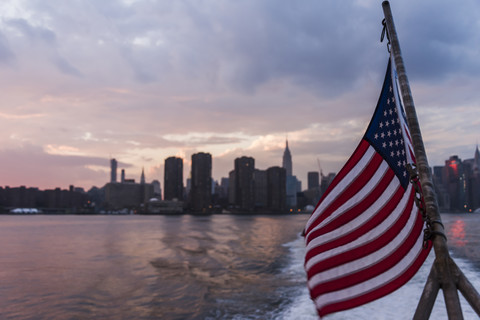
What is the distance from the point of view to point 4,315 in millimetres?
17672

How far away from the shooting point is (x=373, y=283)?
546cm

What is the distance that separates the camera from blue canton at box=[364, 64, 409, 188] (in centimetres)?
564

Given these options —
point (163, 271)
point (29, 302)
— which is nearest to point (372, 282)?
point (29, 302)

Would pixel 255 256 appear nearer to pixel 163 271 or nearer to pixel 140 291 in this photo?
pixel 163 271

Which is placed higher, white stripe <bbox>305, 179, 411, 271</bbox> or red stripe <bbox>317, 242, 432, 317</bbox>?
→ white stripe <bbox>305, 179, 411, 271</bbox>

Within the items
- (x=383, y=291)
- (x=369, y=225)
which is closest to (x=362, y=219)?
(x=369, y=225)

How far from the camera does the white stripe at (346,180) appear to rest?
5.96 metres

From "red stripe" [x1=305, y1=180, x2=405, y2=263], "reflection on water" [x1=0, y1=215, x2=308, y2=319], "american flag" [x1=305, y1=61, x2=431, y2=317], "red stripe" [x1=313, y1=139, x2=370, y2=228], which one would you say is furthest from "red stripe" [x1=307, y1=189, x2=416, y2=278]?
"reflection on water" [x1=0, y1=215, x2=308, y2=319]

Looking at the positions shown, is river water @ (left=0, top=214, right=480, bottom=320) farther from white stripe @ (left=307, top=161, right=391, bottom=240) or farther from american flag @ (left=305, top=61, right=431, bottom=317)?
white stripe @ (left=307, top=161, right=391, bottom=240)

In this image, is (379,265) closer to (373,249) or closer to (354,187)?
(373,249)

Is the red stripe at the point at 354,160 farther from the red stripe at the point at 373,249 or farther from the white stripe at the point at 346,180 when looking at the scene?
the red stripe at the point at 373,249

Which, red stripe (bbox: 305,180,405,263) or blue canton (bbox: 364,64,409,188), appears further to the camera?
red stripe (bbox: 305,180,405,263)

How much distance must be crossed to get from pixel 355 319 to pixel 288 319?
2883 mm

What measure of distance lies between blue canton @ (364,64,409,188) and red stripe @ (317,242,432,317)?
48.3 inches
